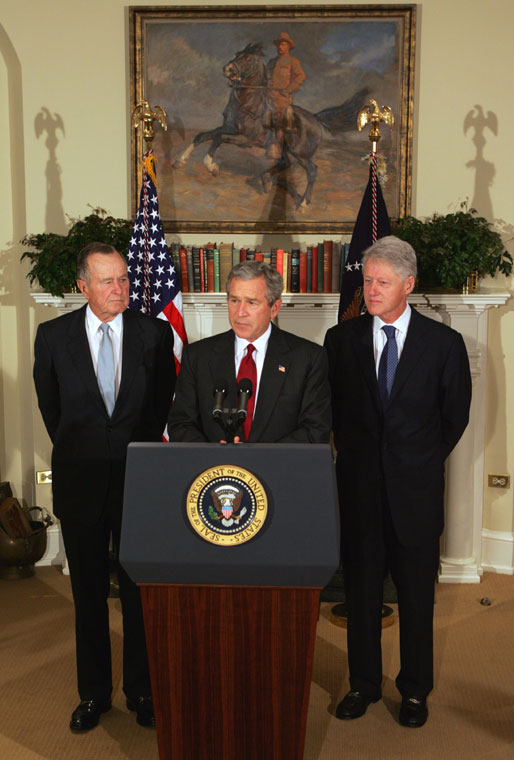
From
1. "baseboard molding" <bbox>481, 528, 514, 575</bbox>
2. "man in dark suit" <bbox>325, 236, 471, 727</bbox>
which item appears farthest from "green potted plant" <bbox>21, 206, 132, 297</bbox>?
"baseboard molding" <bbox>481, 528, 514, 575</bbox>

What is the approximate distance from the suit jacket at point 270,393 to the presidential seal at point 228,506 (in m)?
0.61

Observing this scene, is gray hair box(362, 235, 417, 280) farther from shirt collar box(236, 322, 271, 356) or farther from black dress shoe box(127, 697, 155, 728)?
black dress shoe box(127, 697, 155, 728)

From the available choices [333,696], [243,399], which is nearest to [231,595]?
[243,399]

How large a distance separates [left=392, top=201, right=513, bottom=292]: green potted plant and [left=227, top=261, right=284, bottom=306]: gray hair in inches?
86.1

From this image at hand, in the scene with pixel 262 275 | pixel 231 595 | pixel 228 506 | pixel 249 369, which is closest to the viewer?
pixel 228 506

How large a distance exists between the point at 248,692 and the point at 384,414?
126cm

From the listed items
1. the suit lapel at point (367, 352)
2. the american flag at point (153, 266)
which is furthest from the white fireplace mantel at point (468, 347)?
the suit lapel at point (367, 352)

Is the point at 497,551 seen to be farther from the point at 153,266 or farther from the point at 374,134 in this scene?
the point at 153,266

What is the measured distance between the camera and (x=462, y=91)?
5.21 meters

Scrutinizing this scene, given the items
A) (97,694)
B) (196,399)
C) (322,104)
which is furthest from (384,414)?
(322,104)

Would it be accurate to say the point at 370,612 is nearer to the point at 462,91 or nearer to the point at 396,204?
the point at 396,204

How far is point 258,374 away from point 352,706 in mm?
1469

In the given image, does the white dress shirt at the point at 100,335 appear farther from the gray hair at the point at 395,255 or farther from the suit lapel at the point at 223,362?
the gray hair at the point at 395,255

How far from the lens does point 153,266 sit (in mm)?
4781
